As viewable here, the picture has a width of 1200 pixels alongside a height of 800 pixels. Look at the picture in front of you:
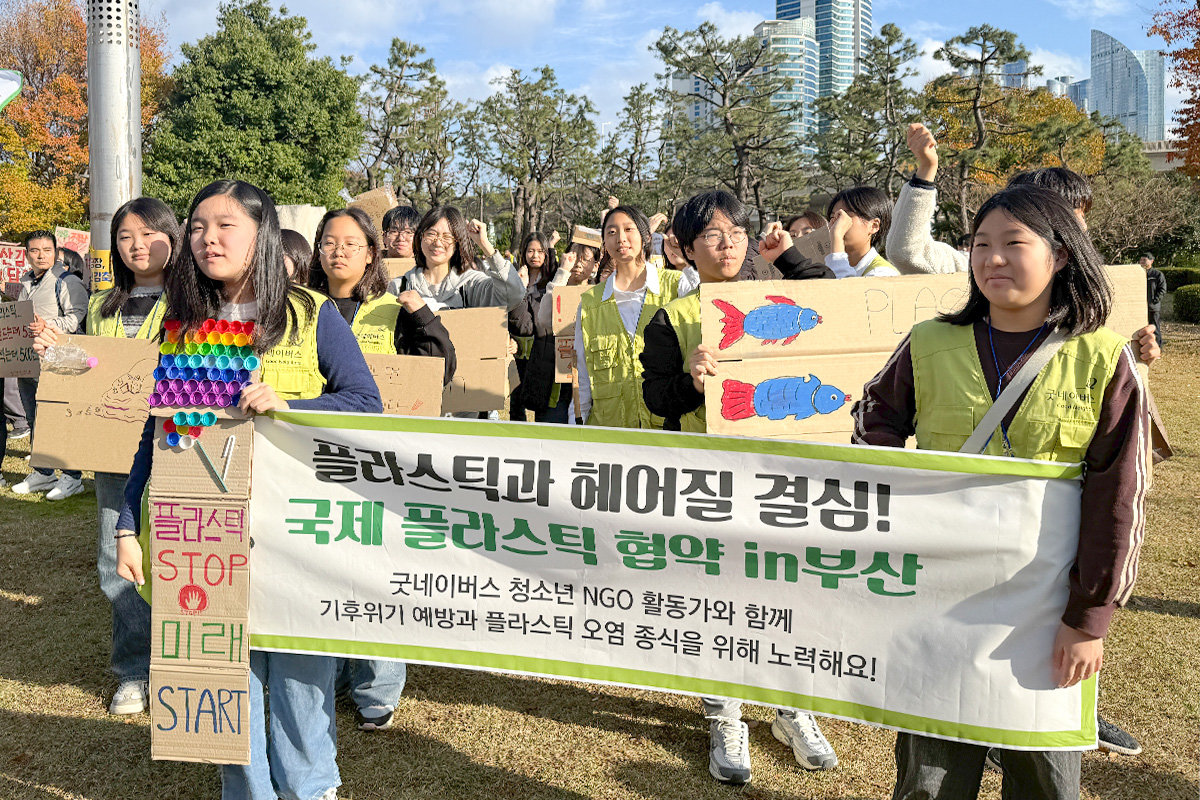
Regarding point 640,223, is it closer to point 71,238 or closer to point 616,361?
point 616,361

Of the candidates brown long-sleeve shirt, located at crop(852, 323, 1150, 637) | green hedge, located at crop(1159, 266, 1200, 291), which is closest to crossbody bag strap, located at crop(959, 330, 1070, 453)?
brown long-sleeve shirt, located at crop(852, 323, 1150, 637)

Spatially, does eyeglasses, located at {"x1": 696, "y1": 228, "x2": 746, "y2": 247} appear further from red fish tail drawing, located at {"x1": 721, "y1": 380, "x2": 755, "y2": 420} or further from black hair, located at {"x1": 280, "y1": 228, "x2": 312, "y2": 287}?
black hair, located at {"x1": 280, "y1": 228, "x2": 312, "y2": 287}

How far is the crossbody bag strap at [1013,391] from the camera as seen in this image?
1.92 m

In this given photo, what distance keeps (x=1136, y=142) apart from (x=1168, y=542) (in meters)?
41.7

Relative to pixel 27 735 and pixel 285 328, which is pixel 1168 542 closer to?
pixel 285 328

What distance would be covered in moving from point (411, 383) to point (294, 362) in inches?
54.5

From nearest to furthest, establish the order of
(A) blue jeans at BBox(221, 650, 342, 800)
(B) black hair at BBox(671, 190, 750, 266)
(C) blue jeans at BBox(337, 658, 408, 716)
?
1. (A) blue jeans at BBox(221, 650, 342, 800)
2. (B) black hair at BBox(671, 190, 750, 266)
3. (C) blue jeans at BBox(337, 658, 408, 716)

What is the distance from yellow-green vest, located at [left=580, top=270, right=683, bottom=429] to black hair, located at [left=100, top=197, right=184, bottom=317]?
68.3 inches

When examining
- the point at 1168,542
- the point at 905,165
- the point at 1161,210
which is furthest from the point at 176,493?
the point at 905,165

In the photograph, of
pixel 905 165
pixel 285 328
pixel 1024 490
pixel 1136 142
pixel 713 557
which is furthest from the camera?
pixel 1136 142

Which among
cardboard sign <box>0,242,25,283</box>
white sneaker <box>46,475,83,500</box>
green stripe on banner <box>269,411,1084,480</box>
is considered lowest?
white sneaker <box>46,475,83,500</box>

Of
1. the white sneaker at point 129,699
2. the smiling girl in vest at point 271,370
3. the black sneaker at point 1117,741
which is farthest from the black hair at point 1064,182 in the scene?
the white sneaker at point 129,699

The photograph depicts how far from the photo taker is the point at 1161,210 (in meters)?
25.2

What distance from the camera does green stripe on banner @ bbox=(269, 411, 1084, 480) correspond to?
1.95 m
